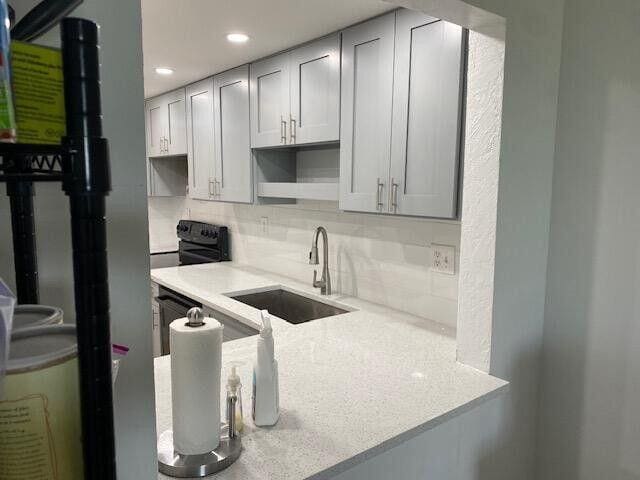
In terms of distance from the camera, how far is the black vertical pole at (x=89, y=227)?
39 cm

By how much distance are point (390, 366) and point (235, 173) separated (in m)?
1.66

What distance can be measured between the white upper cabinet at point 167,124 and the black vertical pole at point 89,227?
3.06m

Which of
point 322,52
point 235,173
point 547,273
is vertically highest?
point 322,52

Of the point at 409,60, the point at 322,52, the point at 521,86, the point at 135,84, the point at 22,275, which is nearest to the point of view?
the point at 22,275

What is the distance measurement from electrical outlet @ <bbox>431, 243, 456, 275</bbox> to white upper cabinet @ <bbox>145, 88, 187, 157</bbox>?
7.09ft

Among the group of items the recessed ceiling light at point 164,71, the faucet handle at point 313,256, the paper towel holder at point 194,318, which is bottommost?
the faucet handle at point 313,256

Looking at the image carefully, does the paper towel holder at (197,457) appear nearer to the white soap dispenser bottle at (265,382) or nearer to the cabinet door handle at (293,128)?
the white soap dispenser bottle at (265,382)

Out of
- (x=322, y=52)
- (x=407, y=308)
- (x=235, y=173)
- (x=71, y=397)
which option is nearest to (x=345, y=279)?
(x=407, y=308)

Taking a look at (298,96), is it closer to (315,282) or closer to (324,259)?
(324,259)

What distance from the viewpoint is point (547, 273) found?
1615 millimetres

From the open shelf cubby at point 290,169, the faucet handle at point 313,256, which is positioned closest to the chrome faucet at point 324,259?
the faucet handle at point 313,256

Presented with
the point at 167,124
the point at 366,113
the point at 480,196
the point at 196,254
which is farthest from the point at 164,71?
the point at 480,196

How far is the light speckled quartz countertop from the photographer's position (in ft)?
3.43

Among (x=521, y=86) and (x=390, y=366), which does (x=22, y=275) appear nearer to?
(x=390, y=366)
